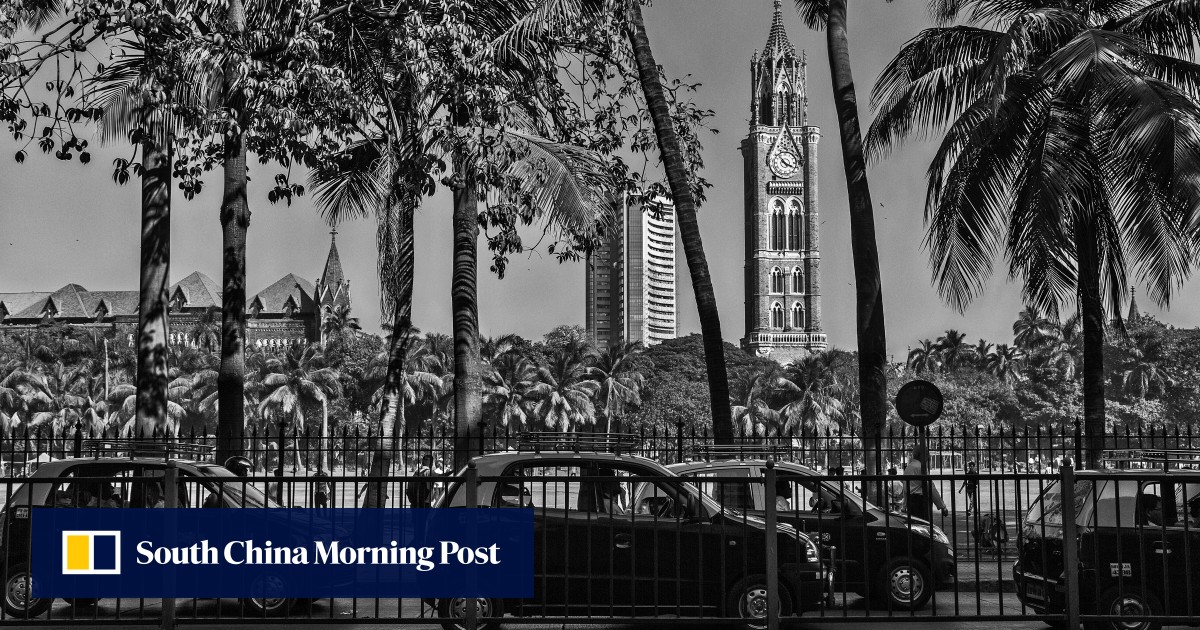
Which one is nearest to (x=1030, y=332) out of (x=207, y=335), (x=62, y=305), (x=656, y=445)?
(x=207, y=335)

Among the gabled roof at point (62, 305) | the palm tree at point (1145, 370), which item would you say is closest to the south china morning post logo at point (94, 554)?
the palm tree at point (1145, 370)

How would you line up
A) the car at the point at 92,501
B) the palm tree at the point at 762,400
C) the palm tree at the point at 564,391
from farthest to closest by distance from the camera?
the palm tree at the point at 762,400 < the palm tree at the point at 564,391 < the car at the point at 92,501

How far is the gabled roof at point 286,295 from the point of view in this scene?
14888 centimetres

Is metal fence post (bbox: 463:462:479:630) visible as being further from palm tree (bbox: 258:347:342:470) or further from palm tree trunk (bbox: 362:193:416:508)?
palm tree (bbox: 258:347:342:470)

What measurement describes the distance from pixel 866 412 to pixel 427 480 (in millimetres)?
10083

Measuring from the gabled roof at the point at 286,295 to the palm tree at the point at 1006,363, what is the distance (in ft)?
278

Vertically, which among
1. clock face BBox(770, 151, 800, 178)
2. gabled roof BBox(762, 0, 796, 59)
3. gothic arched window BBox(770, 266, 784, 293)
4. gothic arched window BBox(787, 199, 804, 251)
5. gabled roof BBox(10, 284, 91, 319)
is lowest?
gabled roof BBox(10, 284, 91, 319)

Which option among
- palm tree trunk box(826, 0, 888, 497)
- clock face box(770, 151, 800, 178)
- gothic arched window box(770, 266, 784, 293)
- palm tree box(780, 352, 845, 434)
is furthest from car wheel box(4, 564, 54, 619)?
gothic arched window box(770, 266, 784, 293)

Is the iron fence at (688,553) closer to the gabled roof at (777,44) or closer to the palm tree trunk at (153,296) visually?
the palm tree trunk at (153,296)

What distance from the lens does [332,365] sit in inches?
3054

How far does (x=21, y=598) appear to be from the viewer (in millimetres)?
10117

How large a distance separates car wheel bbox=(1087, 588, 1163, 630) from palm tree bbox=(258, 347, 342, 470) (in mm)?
68241

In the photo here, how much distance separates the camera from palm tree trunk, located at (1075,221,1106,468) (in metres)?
17.9

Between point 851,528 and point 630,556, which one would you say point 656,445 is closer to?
point 851,528
